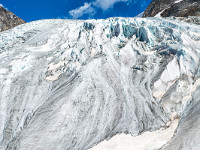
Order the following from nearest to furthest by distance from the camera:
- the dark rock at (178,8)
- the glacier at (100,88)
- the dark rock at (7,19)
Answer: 1. the glacier at (100,88)
2. the dark rock at (178,8)
3. the dark rock at (7,19)

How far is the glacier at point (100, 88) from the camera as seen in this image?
1405 cm

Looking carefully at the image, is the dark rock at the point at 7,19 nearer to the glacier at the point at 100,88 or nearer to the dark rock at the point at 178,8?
the glacier at the point at 100,88

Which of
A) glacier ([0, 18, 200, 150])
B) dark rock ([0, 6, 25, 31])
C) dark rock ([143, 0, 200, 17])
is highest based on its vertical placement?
dark rock ([0, 6, 25, 31])

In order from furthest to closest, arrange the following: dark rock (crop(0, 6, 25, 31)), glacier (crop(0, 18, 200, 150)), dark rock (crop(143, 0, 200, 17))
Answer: dark rock (crop(0, 6, 25, 31)), dark rock (crop(143, 0, 200, 17)), glacier (crop(0, 18, 200, 150))

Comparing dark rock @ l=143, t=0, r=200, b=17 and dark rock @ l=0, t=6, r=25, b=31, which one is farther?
dark rock @ l=0, t=6, r=25, b=31

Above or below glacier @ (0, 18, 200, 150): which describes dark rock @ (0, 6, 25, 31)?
above

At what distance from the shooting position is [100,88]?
704 inches

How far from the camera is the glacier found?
1405 cm

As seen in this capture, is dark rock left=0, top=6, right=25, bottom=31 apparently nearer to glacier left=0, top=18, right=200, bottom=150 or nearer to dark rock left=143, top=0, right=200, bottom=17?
glacier left=0, top=18, right=200, bottom=150

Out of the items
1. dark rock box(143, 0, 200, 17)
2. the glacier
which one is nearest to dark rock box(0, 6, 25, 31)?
the glacier

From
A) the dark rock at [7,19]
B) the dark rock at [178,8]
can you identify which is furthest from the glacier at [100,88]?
the dark rock at [7,19]

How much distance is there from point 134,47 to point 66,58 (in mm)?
10249

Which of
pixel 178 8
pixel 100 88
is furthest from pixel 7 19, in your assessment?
pixel 100 88

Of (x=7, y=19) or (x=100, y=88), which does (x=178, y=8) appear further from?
(x=7, y=19)
